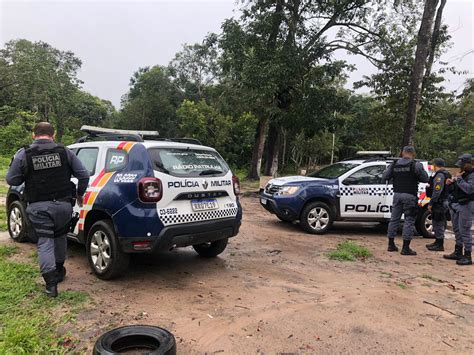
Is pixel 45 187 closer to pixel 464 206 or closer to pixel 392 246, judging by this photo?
pixel 392 246

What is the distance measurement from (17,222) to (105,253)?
2.49 meters

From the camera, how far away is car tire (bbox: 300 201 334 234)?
8188 millimetres

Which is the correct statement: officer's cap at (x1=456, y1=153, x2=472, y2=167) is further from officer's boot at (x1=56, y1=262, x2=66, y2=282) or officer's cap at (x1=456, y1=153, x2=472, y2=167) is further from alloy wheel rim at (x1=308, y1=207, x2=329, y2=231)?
officer's boot at (x1=56, y1=262, x2=66, y2=282)

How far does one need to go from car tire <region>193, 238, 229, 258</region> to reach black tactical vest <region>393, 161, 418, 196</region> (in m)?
3.38

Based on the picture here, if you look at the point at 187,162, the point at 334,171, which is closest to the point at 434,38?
the point at 334,171

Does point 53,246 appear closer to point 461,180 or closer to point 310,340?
point 310,340

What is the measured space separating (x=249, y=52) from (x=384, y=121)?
23.2 ft

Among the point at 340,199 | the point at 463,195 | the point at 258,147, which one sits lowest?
the point at 340,199

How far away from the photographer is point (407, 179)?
22.4 ft

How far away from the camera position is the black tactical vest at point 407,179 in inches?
268

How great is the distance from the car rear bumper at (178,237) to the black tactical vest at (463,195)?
13.5 feet

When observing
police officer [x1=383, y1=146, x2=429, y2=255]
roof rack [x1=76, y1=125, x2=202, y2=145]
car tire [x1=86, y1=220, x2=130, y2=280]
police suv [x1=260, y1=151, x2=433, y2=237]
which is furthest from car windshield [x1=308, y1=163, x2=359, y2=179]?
car tire [x1=86, y1=220, x2=130, y2=280]

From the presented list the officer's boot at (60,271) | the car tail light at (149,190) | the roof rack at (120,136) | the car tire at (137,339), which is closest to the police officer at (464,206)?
the roof rack at (120,136)

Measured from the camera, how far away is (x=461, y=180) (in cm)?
632
